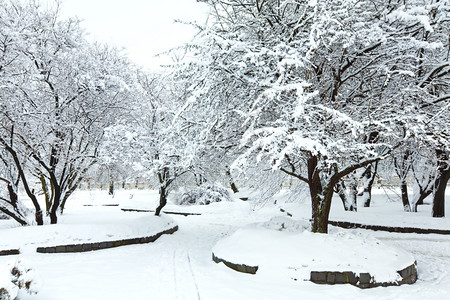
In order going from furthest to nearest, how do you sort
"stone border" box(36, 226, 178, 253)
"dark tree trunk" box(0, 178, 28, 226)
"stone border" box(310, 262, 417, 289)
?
1. "dark tree trunk" box(0, 178, 28, 226)
2. "stone border" box(36, 226, 178, 253)
3. "stone border" box(310, 262, 417, 289)

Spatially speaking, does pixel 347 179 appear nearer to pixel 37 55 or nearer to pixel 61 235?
pixel 61 235

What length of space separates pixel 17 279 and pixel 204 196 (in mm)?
19081

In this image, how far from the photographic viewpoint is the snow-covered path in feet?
18.0

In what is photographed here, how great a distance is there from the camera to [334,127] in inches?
283

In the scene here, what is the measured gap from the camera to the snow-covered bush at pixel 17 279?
432 cm

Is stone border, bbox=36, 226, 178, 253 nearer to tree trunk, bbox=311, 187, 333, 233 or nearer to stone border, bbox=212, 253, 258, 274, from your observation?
stone border, bbox=212, 253, 258, 274

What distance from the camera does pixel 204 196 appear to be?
2367 centimetres

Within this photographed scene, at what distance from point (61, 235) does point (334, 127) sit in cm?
783

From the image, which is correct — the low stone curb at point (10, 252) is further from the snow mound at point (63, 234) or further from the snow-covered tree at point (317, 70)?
the snow-covered tree at point (317, 70)

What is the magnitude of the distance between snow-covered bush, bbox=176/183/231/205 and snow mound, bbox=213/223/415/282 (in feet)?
51.5

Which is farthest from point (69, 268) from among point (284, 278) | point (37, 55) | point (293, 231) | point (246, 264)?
point (37, 55)

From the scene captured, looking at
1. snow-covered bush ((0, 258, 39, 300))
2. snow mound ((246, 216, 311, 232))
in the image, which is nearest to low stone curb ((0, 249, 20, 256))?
snow-covered bush ((0, 258, 39, 300))

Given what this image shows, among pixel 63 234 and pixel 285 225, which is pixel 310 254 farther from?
pixel 63 234

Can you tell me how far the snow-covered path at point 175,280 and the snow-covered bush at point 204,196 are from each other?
46.5ft
